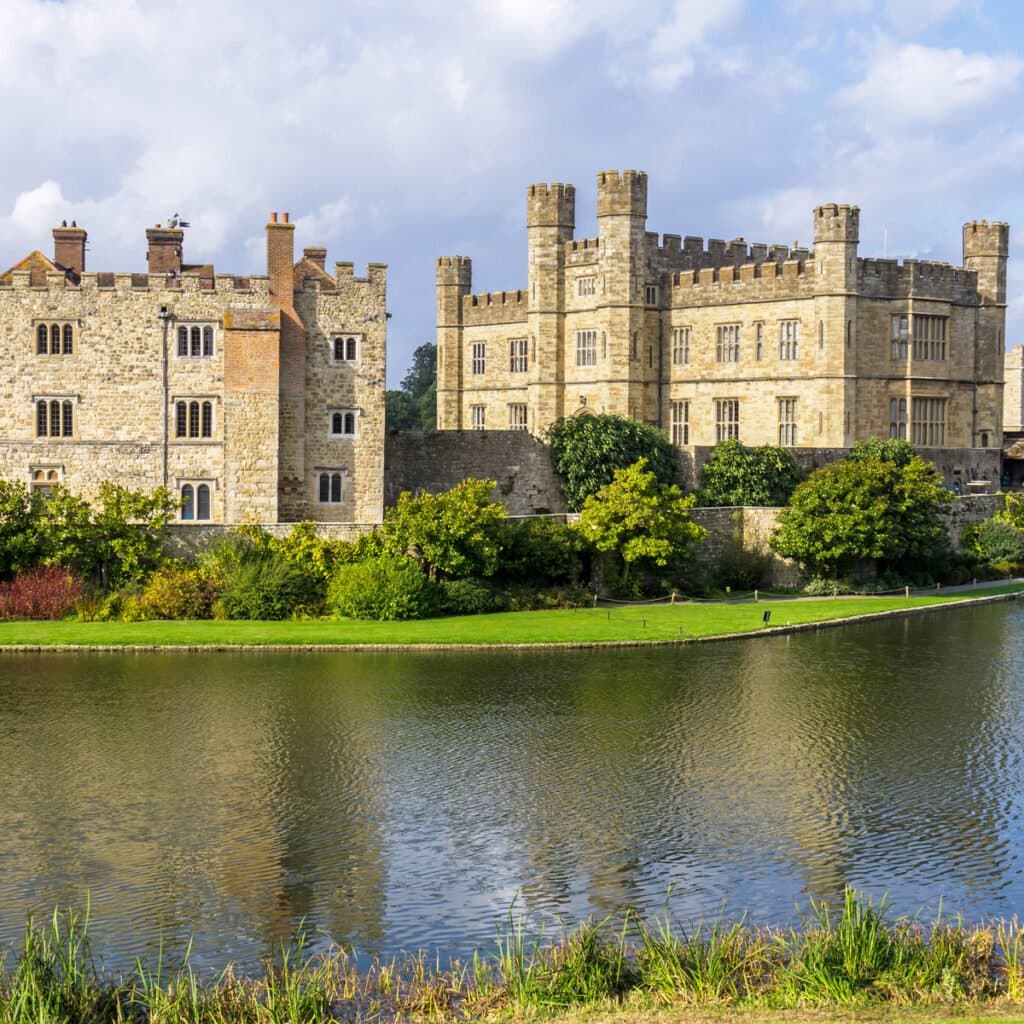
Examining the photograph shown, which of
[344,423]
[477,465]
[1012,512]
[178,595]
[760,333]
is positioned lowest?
[178,595]

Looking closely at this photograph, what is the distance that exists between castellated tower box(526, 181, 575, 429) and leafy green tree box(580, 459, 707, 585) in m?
15.8

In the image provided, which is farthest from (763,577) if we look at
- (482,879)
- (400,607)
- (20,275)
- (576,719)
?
(482,879)

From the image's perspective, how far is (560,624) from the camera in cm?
4312

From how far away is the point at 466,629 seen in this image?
41.9 meters

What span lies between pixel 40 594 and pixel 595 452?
64.5 feet

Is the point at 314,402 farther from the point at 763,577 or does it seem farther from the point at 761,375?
the point at 761,375

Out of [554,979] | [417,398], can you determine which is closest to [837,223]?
[554,979]

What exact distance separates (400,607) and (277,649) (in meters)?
4.91

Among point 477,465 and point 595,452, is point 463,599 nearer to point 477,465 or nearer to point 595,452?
point 477,465

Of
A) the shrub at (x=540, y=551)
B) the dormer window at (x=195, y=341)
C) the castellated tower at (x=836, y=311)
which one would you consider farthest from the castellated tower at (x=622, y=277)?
the dormer window at (x=195, y=341)

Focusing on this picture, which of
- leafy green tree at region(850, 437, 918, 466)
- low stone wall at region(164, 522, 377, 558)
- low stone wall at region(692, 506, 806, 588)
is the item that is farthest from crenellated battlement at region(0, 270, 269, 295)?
leafy green tree at region(850, 437, 918, 466)

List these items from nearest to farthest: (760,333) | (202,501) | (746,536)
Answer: (202,501), (746,536), (760,333)

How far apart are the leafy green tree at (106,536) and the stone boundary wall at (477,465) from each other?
29.9ft

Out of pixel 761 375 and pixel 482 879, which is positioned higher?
pixel 761 375
